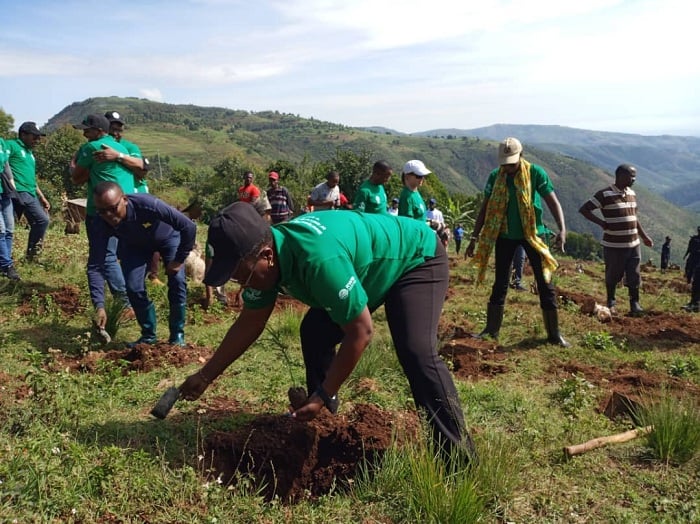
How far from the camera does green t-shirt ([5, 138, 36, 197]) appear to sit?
686 cm

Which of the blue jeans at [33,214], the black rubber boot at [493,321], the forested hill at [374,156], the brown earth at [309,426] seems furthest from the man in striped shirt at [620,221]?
the forested hill at [374,156]

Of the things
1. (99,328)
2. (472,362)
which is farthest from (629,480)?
(99,328)

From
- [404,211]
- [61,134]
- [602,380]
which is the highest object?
[61,134]

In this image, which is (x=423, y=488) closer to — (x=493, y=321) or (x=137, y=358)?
(x=137, y=358)

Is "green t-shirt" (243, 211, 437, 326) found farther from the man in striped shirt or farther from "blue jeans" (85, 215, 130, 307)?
the man in striped shirt

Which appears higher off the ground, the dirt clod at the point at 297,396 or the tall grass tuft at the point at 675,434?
the dirt clod at the point at 297,396

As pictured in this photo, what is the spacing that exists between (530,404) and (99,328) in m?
3.79

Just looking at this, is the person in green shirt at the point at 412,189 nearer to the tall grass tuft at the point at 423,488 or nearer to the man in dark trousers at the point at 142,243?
the man in dark trousers at the point at 142,243

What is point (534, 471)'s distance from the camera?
9.91 ft

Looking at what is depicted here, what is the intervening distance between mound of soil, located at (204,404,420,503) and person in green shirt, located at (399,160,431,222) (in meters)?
3.24

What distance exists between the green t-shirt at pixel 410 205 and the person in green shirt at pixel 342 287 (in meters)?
3.11

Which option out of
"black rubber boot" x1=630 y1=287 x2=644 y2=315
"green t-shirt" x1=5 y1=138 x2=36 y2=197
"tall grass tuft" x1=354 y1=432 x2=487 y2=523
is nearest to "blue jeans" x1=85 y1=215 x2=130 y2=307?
"green t-shirt" x1=5 y1=138 x2=36 y2=197

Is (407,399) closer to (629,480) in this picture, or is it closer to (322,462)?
(322,462)

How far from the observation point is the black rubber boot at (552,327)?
555 centimetres
